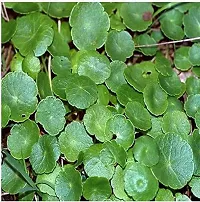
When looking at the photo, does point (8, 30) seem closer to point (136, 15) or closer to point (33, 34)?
point (33, 34)

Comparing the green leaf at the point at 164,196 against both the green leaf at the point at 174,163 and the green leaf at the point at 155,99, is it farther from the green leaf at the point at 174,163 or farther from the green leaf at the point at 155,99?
the green leaf at the point at 155,99

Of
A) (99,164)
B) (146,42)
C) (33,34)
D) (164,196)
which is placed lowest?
(164,196)

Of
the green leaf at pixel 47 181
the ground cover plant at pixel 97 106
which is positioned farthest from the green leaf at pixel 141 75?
the green leaf at pixel 47 181

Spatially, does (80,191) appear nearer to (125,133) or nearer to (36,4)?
(125,133)

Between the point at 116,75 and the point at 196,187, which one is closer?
the point at 196,187

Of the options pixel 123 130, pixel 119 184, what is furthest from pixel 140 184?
pixel 123 130

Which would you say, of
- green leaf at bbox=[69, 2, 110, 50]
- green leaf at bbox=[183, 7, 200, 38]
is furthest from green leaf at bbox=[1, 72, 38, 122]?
green leaf at bbox=[183, 7, 200, 38]
